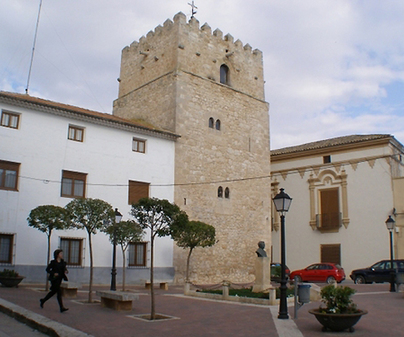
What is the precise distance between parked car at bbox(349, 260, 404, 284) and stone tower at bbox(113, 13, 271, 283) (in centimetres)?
500

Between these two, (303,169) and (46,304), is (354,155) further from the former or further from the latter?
(46,304)

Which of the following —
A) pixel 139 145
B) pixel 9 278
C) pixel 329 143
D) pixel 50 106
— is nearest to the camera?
pixel 9 278

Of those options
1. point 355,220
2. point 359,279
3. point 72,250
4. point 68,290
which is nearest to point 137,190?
point 72,250

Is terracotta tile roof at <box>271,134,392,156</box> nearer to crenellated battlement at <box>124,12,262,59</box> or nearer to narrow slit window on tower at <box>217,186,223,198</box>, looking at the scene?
crenellated battlement at <box>124,12,262,59</box>

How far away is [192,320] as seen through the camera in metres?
9.23

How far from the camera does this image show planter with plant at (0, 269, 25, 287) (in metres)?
14.2

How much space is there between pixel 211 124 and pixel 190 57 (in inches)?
143

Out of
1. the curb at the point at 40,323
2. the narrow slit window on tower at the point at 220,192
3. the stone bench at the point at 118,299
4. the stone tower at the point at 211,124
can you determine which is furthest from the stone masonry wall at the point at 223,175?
the curb at the point at 40,323

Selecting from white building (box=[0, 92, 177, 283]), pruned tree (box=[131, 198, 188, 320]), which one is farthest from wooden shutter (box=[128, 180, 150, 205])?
pruned tree (box=[131, 198, 188, 320])

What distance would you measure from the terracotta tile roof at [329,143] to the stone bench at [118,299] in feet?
65.0

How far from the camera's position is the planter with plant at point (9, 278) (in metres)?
14.2

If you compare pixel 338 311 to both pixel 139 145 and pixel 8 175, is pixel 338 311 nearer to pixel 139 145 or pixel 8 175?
pixel 8 175

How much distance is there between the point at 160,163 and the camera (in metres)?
20.6

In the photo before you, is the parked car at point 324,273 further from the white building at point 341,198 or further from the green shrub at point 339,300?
the green shrub at point 339,300
